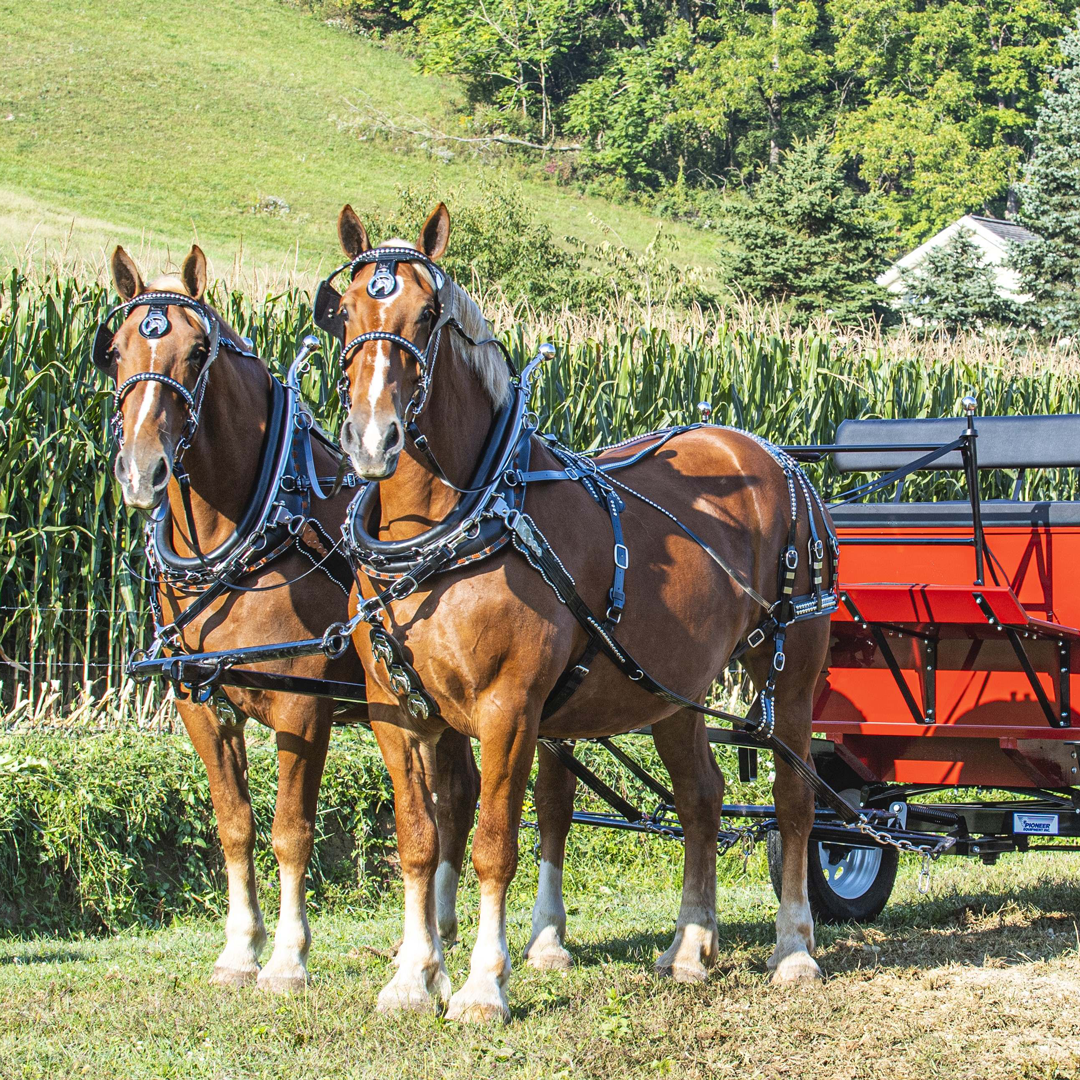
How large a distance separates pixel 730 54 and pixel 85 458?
54.1m

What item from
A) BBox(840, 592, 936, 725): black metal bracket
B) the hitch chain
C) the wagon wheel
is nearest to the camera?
the hitch chain

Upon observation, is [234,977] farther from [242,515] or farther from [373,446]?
[373,446]

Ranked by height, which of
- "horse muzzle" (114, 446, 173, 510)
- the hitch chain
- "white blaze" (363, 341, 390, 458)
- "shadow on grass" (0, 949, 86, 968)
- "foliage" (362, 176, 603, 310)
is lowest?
"shadow on grass" (0, 949, 86, 968)

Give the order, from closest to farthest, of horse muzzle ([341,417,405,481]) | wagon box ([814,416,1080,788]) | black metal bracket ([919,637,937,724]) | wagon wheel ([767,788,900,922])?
horse muzzle ([341,417,405,481]) < wagon box ([814,416,1080,788]) < black metal bracket ([919,637,937,724]) < wagon wheel ([767,788,900,922])

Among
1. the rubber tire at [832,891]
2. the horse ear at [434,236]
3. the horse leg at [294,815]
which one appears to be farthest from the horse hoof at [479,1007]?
the horse ear at [434,236]

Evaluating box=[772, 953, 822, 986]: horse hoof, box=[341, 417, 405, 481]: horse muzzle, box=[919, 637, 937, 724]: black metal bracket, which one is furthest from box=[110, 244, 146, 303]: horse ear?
box=[919, 637, 937, 724]: black metal bracket

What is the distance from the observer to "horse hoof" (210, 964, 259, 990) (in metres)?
4.35

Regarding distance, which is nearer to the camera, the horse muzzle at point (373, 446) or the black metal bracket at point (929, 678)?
the horse muzzle at point (373, 446)

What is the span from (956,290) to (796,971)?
84.8ft

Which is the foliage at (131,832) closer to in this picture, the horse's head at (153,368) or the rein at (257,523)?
the rein at (257,523)

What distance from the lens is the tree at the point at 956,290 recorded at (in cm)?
2767

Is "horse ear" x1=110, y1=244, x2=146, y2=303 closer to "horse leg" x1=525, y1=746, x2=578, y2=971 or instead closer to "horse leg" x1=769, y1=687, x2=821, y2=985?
"horse leg" x1=525, y1=746, x2=578, y2=971

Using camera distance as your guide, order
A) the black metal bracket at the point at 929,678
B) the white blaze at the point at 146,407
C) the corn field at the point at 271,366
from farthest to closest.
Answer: the corn field at the point at 271,366 → the black metal bracket at the point at 929,678 → the white blaze at the point at 146,407

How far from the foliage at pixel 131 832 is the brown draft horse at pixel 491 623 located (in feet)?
7.59
